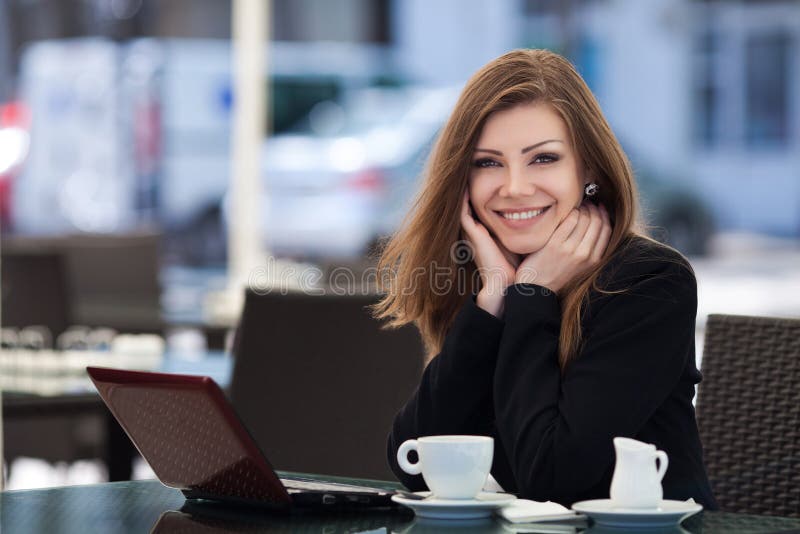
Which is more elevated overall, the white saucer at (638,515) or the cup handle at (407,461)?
the cup handle at (407,461)

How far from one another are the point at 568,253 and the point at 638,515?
52 centimetres

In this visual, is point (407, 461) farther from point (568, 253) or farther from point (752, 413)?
point (752, 413)

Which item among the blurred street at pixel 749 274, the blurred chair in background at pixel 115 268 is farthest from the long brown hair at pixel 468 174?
the blurred street at pixel 749 274

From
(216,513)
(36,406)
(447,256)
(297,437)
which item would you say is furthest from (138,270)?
(216,513)

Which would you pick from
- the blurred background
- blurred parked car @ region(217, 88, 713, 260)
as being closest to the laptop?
the blurred background

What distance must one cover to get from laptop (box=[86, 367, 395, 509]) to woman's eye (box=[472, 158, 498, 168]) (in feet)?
1.73

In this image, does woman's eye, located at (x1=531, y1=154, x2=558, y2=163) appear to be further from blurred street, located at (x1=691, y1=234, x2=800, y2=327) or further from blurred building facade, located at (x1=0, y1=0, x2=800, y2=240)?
blurred building facade, located at (x1=0, y1=0, x2=800, y2=240)

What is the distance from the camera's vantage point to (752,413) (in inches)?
80.9

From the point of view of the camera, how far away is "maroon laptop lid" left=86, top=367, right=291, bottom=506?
1440 millimetres

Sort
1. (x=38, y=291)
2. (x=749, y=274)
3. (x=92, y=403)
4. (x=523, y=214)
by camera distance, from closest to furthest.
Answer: (x=523, y=214)
(x=92, y=403)
(x=38, y=291)
(x=749, y=274)

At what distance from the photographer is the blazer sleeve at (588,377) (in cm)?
162

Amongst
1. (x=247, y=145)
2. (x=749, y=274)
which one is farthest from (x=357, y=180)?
(x=247, y=145)

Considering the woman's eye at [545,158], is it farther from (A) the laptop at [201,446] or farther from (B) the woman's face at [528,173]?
(A) the laptop at [201,446]

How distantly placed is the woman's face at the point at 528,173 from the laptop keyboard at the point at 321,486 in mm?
466
